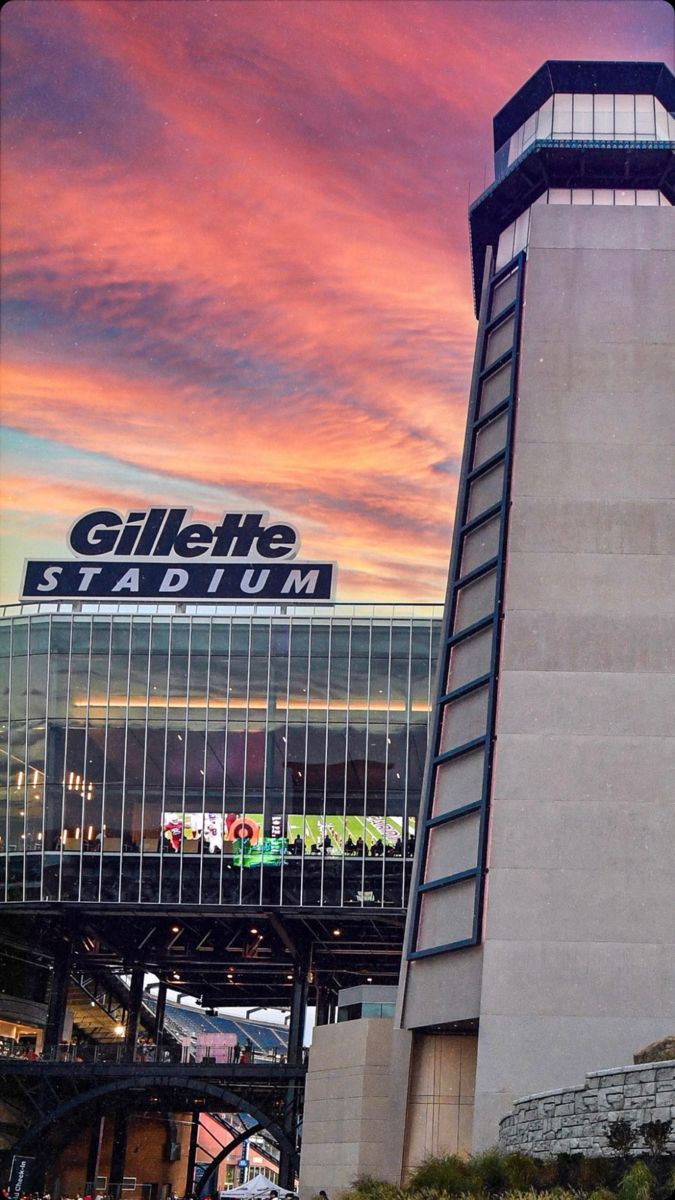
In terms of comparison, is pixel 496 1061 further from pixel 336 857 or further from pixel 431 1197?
pixel 336 857

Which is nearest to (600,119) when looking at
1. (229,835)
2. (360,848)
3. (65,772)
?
(360,848)

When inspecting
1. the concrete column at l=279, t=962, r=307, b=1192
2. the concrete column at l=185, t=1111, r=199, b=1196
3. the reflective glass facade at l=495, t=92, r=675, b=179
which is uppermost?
the reflective glass facade at l=495, t=92, r=675, b=179

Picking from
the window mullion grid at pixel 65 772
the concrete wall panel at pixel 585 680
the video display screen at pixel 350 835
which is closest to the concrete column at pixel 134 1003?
the window mullion grid at pixel 65 772

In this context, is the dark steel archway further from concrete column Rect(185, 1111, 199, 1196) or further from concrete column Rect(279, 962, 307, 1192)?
concrete column Rect(185, 1111, 199, 1196)

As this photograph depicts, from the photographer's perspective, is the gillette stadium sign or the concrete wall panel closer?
the concrete wall panel

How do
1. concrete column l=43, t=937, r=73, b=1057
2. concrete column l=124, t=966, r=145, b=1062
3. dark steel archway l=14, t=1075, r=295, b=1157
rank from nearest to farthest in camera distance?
dark steel archway l=14, t=1075, r=295, b=1157 < concrete column l=43, t=937, r=73, b=1057 < concrete column l=124, t=966, r=145, b=1062

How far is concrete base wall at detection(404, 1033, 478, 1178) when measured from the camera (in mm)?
54719

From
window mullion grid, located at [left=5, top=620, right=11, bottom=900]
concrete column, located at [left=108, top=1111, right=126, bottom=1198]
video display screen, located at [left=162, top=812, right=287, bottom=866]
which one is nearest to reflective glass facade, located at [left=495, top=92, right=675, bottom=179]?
video display screen, located at [left=162, top=812, right=287, bottom=866]

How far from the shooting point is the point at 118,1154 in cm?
11050

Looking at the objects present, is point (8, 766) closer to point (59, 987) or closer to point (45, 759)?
point (45, 759)

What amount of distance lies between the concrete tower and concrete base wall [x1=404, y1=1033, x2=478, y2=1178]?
9 centimetres

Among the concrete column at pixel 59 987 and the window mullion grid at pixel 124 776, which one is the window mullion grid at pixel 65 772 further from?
the concrete column at pixel 59 987

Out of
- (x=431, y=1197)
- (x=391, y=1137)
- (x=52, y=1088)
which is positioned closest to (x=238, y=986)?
(x=52, y=1088)

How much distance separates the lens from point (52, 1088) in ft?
328
